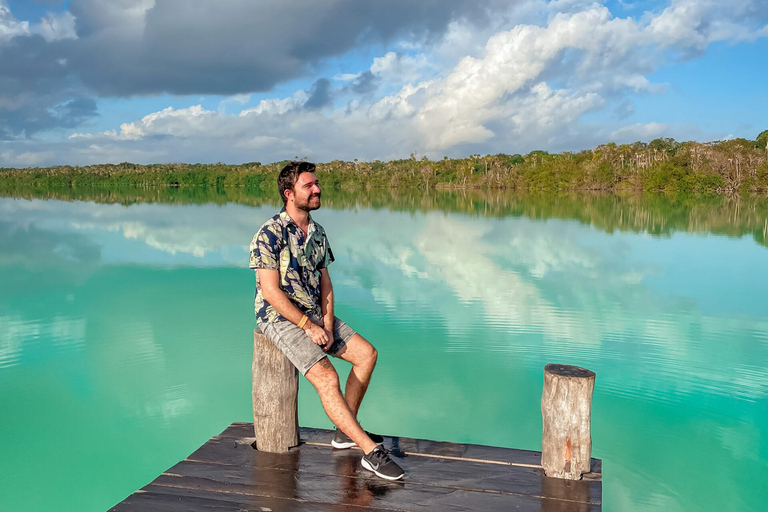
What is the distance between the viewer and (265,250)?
3.35m

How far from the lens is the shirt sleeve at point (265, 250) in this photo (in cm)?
333

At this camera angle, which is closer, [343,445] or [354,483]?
[354,483]

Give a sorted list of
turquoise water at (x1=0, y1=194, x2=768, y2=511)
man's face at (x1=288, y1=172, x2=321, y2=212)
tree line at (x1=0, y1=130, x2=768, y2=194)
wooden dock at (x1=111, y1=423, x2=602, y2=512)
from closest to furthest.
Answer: wooden dock at (x1=111, y1=423, x2=602, y2=512) < man's face at (x1=288, y1=172, x2=321, y2=212) < turquoise water at (x1=0, y1=194, x2=768, y2=511) < tree line at (x1=0, y1=130, x2=768, y2=194)

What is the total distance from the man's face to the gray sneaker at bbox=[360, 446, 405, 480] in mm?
1378

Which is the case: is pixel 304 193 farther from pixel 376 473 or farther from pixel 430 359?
pixel 430 359

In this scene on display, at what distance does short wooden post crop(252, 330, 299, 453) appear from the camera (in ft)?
11.5

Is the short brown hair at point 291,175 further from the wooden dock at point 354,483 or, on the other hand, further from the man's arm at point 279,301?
the wooden dock at point 354,483

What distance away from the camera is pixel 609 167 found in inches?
2411

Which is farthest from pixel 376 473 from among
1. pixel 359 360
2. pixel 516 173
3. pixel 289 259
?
pixel 516 173

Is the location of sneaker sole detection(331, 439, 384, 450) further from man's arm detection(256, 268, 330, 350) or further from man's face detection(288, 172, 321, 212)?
man's face detection(288, 172, 321, 212)

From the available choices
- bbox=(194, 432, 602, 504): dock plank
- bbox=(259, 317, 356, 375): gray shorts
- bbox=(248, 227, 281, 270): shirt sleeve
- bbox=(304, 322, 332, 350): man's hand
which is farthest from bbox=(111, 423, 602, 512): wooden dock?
bbox=(248, 227, 281, 270): shirt sleeve

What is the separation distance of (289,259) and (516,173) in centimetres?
7306

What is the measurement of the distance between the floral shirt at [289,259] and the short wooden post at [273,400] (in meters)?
0.22

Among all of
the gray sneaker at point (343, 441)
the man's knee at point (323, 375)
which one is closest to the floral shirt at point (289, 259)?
the man's knee at point (323, 375)
